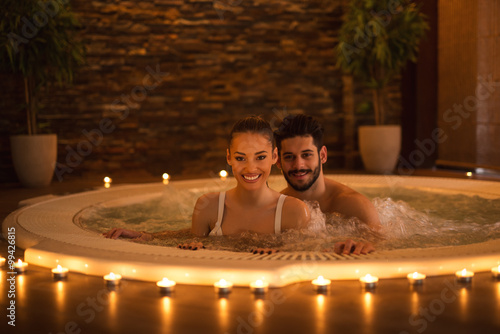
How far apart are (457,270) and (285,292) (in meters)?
0.65

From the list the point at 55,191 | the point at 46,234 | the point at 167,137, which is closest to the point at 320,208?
the point at 46,234

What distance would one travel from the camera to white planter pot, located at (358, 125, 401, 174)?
22.4ft

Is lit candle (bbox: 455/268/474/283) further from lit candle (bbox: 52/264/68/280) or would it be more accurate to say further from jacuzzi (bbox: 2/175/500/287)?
lit candle (bbox: 52/264/68/280)

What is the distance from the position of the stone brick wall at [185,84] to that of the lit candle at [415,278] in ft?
17.7

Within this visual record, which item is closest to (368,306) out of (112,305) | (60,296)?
(112,305)

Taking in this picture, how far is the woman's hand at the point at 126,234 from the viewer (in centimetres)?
268

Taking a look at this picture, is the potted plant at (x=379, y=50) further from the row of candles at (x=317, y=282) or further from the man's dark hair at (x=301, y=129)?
the row of candles at (x=317, y=282)

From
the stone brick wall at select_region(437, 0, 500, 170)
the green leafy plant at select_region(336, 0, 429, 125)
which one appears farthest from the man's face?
the stone brick wall at select_region(437, 0, 500, 170)

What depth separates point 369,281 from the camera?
1.96 meters

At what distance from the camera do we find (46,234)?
8.92ft

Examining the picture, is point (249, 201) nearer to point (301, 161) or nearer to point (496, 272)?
point (301, 161)

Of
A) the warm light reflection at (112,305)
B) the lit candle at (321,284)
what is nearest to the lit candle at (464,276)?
the lit candle at (321,284)

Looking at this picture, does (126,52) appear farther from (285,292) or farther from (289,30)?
(285,292)

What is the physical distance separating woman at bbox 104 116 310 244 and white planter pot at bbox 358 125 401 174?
4.42 m
